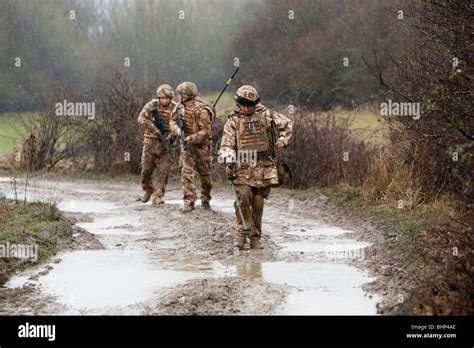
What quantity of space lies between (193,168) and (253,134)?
13.9 ft

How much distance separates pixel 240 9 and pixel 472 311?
4123 centimetres

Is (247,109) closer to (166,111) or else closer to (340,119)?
(166,111)

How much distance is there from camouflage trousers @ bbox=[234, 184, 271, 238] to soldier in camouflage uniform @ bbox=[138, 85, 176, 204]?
4.84 metres

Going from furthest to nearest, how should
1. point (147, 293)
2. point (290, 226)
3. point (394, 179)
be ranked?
point (394, 179), point (290, 226), point (147, 293)

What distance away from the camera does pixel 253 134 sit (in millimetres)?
12172

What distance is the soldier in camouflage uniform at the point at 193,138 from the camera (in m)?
15.6

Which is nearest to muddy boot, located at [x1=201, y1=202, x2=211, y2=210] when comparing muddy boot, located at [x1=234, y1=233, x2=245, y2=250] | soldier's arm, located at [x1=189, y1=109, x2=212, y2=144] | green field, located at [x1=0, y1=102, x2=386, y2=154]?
soldier's arm, located at [x1=189, y1=109, x2=212, y2=144]

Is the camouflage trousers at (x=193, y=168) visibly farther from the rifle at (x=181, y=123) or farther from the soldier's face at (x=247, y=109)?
the soldier's face at (x=247, y=109)

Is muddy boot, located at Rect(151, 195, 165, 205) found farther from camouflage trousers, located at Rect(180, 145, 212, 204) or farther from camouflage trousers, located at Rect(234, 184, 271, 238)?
camouflage trousers, located at Rect(234, 184, 271, 238)

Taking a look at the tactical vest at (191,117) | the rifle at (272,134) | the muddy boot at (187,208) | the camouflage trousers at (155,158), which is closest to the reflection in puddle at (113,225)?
the muddy boot at (187,208)

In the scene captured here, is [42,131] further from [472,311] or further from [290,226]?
[472,311]

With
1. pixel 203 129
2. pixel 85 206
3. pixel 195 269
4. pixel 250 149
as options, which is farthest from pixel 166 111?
pixel 195 269

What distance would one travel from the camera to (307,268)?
10945mm

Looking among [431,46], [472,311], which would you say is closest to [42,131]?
[431,46]
